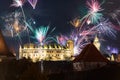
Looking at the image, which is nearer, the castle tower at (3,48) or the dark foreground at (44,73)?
the dark foreground at (44,73)

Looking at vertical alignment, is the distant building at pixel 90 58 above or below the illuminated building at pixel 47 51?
below

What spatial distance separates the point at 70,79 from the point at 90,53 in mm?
6112

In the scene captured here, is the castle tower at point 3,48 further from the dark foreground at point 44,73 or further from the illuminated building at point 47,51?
the illuminated building at point 47,51

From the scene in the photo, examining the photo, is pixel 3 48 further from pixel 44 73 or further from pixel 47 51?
pixel 47 51

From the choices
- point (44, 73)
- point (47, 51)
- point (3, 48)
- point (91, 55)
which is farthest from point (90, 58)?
point (47, 51)

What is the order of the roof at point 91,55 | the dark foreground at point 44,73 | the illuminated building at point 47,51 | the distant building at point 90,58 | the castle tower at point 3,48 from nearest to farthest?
the dark foreground at point 44,73
the distant building at point 90,58
the roof at point 91,55
the castle tower at point 3,48
the illuminated building at point 47,51

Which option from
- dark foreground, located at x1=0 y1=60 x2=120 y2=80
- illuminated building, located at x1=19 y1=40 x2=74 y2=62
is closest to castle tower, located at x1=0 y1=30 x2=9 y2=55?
dark foreground, located at x1=0 y1=60 x2=120 y2=80

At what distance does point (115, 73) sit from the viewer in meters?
21.9

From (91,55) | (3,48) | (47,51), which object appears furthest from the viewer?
(47,51)


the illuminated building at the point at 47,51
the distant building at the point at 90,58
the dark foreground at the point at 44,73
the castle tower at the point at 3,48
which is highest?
the illuminated building at the point at 47,51

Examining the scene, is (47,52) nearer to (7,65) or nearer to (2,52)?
(2,52)

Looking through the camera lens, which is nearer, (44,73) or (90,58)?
(44,73)

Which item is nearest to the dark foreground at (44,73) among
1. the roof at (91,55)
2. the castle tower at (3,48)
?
the roof at (91,55)

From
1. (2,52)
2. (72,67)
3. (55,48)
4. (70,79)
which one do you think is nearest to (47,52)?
(55,48)
